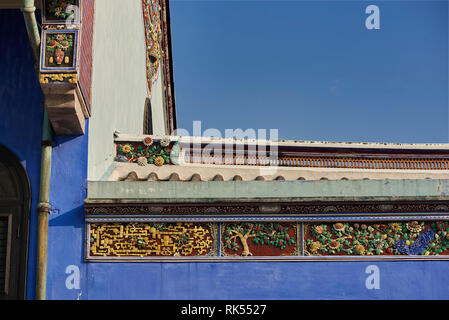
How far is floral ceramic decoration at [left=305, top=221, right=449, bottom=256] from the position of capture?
7.38 meters

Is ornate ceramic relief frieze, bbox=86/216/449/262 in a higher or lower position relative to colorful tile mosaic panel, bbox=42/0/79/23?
lower

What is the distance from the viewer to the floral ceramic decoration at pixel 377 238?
7375mm

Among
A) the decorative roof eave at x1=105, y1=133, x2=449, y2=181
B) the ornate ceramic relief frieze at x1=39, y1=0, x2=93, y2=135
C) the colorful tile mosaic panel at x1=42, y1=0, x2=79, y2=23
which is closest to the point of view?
the ornate ceramic relief frieze at x1=39, y1=0, x2=93, y2=135

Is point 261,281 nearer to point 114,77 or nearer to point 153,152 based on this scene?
point 153,152

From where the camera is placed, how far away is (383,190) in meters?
7.46

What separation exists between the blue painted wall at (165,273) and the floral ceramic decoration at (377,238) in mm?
145

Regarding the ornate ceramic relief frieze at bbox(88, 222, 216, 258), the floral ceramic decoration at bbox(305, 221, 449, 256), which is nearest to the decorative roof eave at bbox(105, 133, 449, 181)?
the ornate ceramic relief frieze at bbox(88, 222, 216, 258)

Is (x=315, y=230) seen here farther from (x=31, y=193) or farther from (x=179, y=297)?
(x=31, y=193)

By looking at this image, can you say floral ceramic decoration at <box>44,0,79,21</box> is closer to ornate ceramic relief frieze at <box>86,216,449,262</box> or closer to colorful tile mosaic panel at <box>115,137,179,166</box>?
colorful tile mosaic panel at <box>115,137,179,166</box>

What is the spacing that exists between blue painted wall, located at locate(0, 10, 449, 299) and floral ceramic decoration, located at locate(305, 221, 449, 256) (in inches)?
5.7

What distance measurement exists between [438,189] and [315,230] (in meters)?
1.45

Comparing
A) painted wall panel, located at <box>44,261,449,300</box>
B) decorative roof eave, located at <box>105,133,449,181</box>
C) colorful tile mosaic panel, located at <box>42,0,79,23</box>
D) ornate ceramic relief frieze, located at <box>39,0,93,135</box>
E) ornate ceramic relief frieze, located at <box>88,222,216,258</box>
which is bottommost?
painted wall panel, located at <box>44,261,449,300</box>

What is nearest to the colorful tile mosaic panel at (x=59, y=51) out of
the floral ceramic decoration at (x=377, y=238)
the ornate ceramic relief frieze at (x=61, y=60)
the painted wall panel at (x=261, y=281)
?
the ornate ceramic relief frieze at (x=61, y=60)
